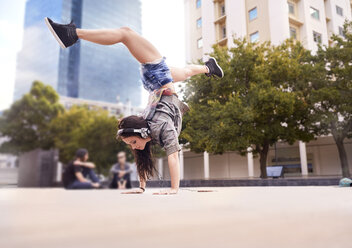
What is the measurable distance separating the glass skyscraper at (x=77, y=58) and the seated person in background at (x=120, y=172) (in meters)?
0.62

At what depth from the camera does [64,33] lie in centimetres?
223

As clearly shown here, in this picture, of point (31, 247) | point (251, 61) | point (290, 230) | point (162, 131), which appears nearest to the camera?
point (31, 247)

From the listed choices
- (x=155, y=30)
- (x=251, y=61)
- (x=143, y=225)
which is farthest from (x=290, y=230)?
(x=251, y=61)

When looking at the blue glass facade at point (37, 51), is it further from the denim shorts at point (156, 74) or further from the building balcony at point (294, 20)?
the building balcony at point (294, 20)

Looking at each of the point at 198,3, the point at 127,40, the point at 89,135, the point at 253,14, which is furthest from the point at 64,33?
the point at 198,3

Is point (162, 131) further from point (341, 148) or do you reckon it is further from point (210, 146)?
point (341, 148)

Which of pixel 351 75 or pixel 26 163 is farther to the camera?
pixel 351 75

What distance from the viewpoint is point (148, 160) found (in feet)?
9.30

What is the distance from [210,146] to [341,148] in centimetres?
490

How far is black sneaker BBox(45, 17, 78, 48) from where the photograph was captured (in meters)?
2.20

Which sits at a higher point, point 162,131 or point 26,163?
point 162,131

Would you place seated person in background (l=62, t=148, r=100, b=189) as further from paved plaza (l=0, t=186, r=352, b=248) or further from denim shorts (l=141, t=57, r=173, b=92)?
paved plaza (l=0, t=186, r=352, b=248)

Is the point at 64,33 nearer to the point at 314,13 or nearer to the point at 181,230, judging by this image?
the point at 181,230

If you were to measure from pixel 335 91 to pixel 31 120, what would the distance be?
9.48 metres
